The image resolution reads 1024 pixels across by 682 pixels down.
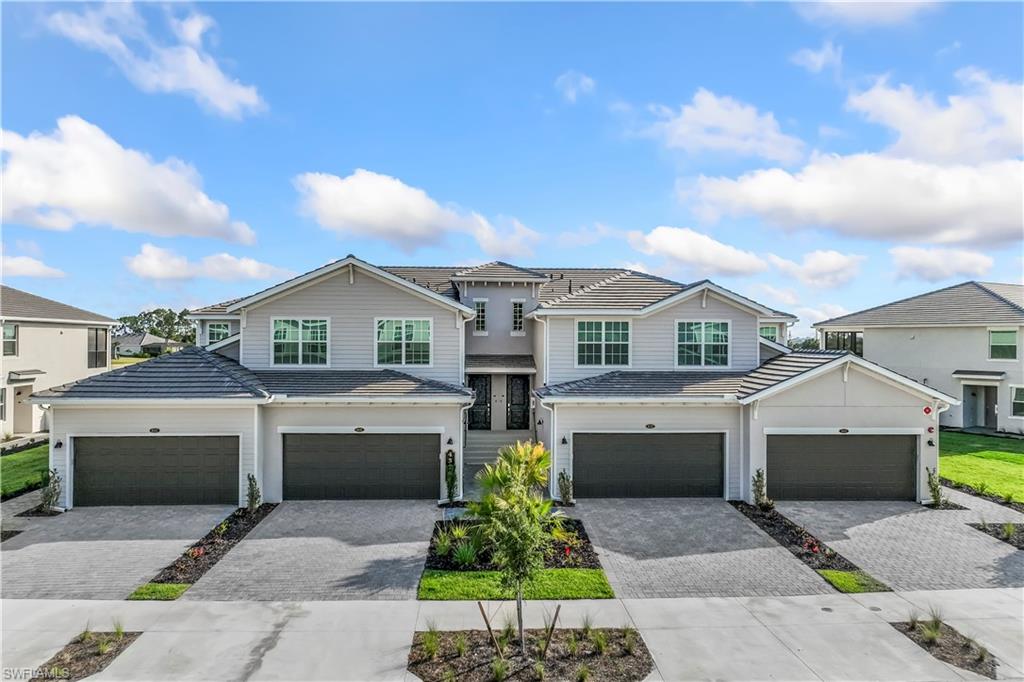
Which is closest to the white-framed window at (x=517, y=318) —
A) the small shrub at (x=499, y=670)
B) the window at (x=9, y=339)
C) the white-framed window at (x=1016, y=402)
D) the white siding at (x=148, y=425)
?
the white siding at (x=148, y=425)

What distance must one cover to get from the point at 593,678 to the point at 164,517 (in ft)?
38.5

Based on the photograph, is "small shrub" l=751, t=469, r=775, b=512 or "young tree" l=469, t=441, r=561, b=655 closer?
"young tree" l=469, t=441, r=561, b=655

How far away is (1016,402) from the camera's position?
25672 mm

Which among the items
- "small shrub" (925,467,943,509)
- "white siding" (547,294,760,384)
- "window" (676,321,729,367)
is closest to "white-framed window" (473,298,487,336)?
"white siding" (547,294,760,384)

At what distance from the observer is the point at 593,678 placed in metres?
7.21

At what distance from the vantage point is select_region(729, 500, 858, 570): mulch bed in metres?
11.0

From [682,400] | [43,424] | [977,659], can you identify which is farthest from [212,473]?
[43,424]

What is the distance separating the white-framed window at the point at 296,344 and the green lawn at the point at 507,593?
8.71 metres

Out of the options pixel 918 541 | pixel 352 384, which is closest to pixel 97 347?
pixel 352 384

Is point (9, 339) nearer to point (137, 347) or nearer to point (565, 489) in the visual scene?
point (565, 489)

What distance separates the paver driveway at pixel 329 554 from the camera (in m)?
9.78

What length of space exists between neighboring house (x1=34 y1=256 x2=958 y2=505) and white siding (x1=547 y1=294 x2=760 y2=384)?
0.15ft

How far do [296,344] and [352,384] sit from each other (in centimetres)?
266

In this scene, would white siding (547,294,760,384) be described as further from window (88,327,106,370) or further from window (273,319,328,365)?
window (88,327,106,370)
